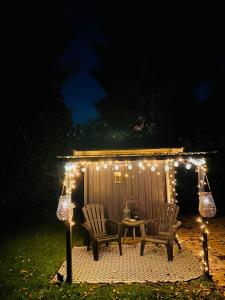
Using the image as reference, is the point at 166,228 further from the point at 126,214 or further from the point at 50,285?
the point at 50,285

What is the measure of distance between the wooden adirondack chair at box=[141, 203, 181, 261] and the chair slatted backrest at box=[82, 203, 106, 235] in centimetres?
114

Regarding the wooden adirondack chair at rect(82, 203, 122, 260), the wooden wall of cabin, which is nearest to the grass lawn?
the wooden adirondack chair at rect(82, 203, 122, 260)

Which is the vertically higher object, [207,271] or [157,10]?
[157,10]

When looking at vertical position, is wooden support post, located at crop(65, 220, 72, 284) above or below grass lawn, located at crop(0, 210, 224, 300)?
above

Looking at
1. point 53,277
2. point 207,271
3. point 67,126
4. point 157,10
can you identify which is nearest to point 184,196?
point 67,126

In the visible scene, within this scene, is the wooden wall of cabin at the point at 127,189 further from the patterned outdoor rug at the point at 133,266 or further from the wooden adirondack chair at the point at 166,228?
the patterned outdoor rug at the point at 133,266

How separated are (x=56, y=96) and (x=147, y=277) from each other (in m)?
11.2

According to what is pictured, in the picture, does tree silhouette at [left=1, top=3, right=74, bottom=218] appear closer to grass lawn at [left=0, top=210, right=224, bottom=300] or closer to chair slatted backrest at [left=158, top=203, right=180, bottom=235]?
grass lawn at [left=0, top=210, right=224, bottom=300]

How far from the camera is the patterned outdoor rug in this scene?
526cm

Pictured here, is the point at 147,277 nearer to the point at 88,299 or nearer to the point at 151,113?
the point at 88,299

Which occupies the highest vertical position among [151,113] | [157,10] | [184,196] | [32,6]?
[157,10]

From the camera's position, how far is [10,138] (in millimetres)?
12539

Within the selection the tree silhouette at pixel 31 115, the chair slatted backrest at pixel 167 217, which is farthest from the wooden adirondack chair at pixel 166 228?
the tree silhouette at pixel 31 115

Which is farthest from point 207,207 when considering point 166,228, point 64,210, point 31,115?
point 31,115
